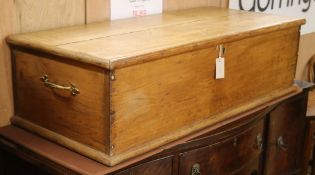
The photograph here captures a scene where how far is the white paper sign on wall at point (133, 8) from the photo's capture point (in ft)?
6.68

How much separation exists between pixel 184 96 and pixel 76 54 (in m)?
0.42

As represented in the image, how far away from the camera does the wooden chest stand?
1.49 metres

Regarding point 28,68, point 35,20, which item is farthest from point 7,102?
point 35,20

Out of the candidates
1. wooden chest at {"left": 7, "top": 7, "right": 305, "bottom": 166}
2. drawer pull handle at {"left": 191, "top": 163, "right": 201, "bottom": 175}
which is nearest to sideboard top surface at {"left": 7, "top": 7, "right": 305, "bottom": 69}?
wooden chest at {"left": 7, "top": 7, "right": 305, "bottom": 166}

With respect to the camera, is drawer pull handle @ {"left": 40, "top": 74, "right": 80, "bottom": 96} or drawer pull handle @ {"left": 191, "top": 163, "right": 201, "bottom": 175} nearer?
drawer pull handle @ {"left": 40, "top": 74, "right": 80, "bottom": 96}

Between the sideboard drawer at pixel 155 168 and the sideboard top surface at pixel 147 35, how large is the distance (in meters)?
0.33

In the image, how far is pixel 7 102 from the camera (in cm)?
177

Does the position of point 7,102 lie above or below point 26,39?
below

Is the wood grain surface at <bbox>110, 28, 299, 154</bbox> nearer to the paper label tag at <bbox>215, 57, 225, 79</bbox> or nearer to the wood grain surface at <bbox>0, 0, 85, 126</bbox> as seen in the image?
the paper label tag at <bbox>215, 57, 225, 79</bbox>

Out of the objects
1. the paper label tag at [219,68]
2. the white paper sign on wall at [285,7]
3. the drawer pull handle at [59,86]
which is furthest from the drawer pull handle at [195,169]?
the white paper sign on wall at [285,7]

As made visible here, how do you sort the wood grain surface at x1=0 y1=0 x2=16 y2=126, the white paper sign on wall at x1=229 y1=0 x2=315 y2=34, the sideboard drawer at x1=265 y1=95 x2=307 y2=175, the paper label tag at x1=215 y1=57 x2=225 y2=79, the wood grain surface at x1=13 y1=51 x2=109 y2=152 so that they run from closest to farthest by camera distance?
the wood grain surface at x1=13 y1=51 x2=109 y2=152
the wood grain surface at x1=0 y1=0 x2=16 y2=126
the paper label tag at x1=215 y1=57 x2=225 y2=79
the sideboard drawer at x1=265 y1=95 x2=307 y2=175
the white paper sign on wall at x1=229 y1=0 x2=315 y2=34

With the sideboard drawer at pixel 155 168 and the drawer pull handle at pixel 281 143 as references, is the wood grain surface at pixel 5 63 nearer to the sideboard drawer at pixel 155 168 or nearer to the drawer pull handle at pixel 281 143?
the sideboard drawer at pixel 155 168

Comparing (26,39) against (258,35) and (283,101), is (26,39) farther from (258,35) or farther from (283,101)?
(283,101)

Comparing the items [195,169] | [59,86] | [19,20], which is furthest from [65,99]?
[195,169]
